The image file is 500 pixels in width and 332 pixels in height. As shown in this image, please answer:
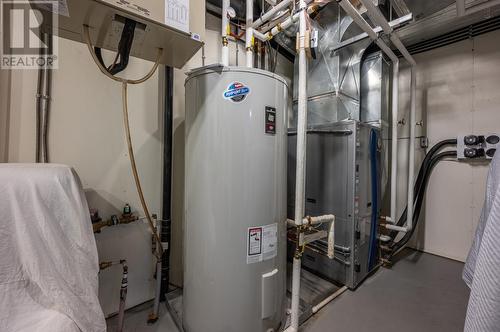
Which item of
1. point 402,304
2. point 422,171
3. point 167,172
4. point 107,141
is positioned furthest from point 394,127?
point 107,141

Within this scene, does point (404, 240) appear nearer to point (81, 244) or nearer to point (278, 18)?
point (278, 18)

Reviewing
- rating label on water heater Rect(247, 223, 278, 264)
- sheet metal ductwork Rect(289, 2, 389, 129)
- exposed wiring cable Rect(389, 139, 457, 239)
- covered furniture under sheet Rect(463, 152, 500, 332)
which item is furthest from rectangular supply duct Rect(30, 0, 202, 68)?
exposed wiring cable Rect(389, 139, 457, 239)

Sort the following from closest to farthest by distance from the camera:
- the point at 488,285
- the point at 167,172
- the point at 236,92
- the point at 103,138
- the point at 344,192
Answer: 1. the point at 488,285
2. the point at 236,92
3. the point at 103,138
4. the point at 167,172
5. the point at 344,192

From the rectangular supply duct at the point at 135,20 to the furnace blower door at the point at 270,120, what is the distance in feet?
1.58

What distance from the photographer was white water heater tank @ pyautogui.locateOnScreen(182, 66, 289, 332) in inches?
46.3

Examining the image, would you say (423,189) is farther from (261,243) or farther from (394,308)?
(261,243)

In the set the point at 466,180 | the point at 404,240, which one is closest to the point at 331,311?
the point at 404,240

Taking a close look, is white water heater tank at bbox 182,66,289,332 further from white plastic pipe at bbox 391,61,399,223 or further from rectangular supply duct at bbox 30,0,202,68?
white plastic pipe at bbox 391,61,399,223

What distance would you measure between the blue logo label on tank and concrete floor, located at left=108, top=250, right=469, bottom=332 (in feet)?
4.95

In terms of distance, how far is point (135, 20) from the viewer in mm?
892

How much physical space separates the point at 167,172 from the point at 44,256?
37.0 inches

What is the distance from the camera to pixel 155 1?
896 mm

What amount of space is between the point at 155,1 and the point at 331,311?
7.07ft

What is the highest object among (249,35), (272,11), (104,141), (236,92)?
(272,11)
